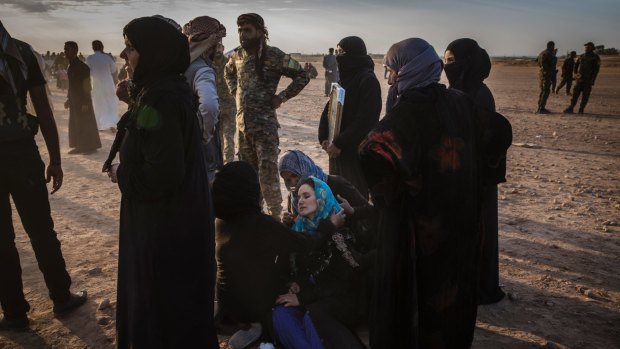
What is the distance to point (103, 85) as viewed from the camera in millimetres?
9586

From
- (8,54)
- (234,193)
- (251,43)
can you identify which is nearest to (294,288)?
(234,193)

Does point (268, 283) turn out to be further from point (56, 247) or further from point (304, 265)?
point (56, 247)

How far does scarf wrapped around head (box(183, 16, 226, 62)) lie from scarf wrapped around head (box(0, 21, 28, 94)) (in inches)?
39.8

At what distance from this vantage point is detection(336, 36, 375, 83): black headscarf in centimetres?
391

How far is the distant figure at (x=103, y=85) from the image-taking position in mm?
9383

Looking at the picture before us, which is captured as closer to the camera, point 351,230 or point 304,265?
point 304,265

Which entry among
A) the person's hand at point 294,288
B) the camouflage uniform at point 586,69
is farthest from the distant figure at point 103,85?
the camouflage uniform at point 586,69

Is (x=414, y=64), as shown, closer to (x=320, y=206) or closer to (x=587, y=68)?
(x=320, y=206)

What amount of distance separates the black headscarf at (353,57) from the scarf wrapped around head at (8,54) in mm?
2506

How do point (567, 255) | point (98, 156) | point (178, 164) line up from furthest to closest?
point (98, 156) < point (567, 255) < point (178, 164)

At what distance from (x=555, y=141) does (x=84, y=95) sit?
9389mm

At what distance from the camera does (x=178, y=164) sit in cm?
178

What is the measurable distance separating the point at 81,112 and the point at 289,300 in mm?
6961

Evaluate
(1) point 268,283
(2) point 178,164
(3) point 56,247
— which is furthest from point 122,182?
(3) point 56,247
